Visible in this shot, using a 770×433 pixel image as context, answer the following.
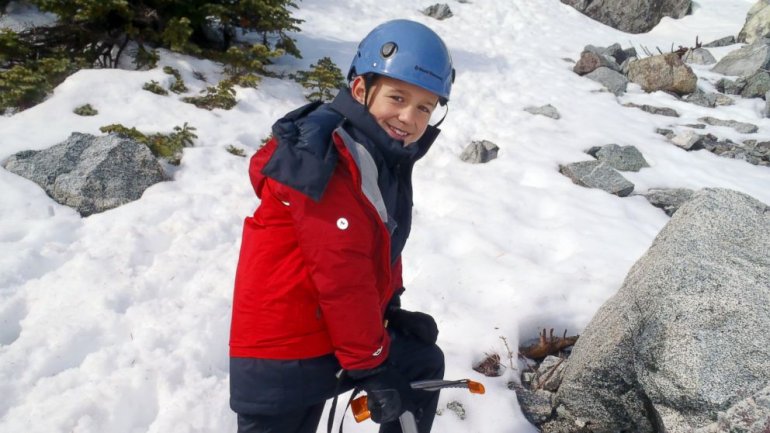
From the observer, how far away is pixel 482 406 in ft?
12.4

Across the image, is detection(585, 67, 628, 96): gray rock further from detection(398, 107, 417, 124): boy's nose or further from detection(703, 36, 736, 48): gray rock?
detection(398, 107, 417, 124): boy's nose

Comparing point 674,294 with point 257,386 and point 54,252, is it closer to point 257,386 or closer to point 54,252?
point 257,386

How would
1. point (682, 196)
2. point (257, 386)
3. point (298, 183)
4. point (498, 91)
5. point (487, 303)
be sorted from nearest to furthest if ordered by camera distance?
point (298, 183) → point (257, 386) → point (487, 303) → point (682, 196) → point (498, 91)

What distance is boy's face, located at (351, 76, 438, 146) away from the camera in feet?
8.01

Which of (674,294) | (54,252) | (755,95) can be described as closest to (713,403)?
(674,294)

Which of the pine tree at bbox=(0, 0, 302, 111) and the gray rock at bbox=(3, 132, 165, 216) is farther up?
the pine tree at bbox=(0, 0, 302, 111)

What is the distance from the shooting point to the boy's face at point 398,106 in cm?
244

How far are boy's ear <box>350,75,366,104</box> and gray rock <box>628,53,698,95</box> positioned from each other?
11.5 m

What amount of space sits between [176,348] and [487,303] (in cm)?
266

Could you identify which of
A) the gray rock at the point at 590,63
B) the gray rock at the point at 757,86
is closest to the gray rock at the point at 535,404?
the gray rock at the point at 590,63

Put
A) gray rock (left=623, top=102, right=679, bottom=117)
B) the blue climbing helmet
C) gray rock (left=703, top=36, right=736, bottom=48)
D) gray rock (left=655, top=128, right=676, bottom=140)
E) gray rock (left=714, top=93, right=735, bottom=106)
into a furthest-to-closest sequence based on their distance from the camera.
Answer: gray rock (left=703, top=36, right=736, bottom=48) → gray rock (left=714, top=93, right=735, bottom=106) → gray rock (left=623, top=102, right=679, bottom=117) → gray rock (left=655, top=128, right=676, bottom=140) → the blue climbing helmet

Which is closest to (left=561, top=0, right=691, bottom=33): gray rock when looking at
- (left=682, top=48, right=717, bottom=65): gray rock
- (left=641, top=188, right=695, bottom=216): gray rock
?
(left=682, top=48, right=717, bottom=65): gray rock

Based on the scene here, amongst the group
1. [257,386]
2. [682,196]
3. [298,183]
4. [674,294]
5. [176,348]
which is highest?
[298,183]

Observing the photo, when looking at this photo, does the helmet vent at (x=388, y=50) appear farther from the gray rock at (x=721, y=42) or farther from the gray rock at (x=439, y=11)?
the gray rock at (x=721, y=42)
